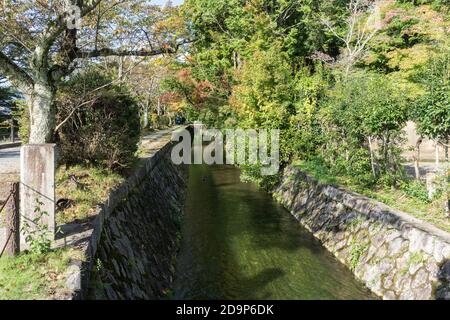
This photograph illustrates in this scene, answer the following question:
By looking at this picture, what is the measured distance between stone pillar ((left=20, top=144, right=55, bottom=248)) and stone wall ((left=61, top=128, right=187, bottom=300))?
62cm

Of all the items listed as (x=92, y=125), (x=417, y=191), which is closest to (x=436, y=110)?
(x=417, y=191)

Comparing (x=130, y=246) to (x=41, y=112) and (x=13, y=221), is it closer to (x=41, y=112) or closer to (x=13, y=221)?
(x=13, y=221)

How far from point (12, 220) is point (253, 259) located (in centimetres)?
633

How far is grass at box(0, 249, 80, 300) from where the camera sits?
4.70 meters

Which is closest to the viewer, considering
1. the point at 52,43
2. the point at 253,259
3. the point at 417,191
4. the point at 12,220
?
the point at 12,220

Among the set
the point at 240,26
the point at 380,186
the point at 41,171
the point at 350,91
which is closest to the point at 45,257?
the point at 41,171

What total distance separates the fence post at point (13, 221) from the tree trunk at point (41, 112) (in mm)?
2741

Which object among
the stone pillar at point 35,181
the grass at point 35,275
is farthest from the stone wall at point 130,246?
the stone pillar at point 35,181

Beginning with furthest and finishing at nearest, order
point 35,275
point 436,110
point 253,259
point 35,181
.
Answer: point 253,259 < point 436,110 < point 35,181 < point 35,275

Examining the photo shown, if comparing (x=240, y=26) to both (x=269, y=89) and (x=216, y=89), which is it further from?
(x=269, y=89)

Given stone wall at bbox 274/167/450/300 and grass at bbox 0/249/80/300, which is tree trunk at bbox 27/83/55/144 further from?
stone wall at bbox 274/167/450/300

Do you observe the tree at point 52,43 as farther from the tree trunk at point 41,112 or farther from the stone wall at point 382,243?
the stone wall at point 382,243

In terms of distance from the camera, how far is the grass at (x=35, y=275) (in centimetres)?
470

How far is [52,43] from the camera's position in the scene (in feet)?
25.3
